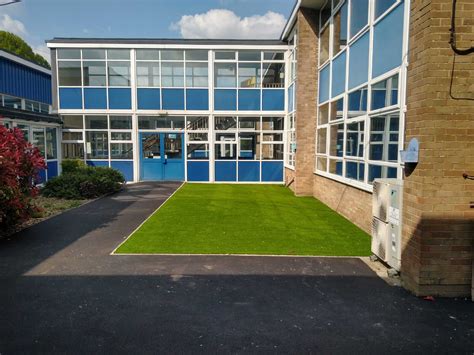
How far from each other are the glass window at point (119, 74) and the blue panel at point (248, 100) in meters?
5.30

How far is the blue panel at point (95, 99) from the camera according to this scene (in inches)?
667

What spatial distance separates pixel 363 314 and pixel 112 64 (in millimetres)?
16211

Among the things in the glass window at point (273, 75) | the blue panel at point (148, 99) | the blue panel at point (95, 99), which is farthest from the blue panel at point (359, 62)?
the blue panel at point (95, 99)

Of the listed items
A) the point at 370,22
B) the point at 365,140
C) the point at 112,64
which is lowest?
the point at 365,140

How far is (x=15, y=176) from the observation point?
23.1 feet

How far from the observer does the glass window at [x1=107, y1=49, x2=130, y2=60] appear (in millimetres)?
16922

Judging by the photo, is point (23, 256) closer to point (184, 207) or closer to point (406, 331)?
point (184, 207)

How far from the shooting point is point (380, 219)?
217 inches

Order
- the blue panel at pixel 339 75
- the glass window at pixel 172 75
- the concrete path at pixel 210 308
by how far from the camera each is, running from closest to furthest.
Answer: the concrete path at pixel 210 308
the blue panel at pixel 339 75
the glass window at pixel 172 75

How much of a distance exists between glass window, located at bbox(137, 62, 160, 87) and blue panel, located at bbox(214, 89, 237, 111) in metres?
2.82

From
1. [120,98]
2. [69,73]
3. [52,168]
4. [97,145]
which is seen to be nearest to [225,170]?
[120,98]

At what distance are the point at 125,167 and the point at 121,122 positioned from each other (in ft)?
6.91

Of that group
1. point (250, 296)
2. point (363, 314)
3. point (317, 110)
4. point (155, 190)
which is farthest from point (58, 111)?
point (363, 314)

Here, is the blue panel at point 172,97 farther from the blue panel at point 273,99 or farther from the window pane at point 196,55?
the blue panel at point 273,99
